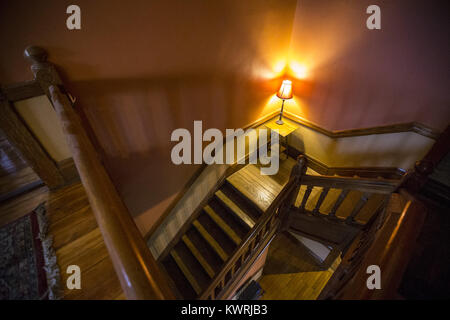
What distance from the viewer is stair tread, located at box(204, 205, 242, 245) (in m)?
3.03

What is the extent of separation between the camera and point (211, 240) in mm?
3189

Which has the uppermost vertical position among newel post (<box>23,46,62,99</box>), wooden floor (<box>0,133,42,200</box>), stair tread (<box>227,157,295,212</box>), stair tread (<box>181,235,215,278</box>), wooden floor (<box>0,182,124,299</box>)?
newel post (<box>23,46,62,99</box>)

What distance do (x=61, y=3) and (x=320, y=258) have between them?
5.26 metres

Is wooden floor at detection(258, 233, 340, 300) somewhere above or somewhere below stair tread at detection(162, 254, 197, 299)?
below

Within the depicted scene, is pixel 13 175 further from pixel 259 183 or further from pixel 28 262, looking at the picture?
pixel 259 183

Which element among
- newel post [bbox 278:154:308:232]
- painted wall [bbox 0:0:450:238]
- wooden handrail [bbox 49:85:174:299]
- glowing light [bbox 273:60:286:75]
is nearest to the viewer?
wooden handrail [bbox 49:85:174:299]

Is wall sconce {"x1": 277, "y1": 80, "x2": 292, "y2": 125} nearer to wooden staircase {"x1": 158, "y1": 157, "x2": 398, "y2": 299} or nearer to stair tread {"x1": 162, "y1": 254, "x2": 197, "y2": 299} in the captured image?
wooden staircase {"x1": 158, "y1": 157, "x2": 398, "y2": 299}

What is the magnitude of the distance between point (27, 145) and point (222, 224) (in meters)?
2.60

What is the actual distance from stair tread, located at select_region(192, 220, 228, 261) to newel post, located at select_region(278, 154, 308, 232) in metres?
1.00

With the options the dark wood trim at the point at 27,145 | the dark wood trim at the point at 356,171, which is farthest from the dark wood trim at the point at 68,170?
the dark wood trim at the point at 356,171

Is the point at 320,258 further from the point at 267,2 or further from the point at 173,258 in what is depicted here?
the point at 267,2

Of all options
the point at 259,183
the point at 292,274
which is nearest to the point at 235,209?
the point at 259,183

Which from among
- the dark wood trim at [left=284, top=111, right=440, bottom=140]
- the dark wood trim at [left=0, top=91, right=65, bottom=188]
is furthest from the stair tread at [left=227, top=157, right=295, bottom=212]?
the dark wood trim at [left=0, top=91, right=65, bottom=188]
